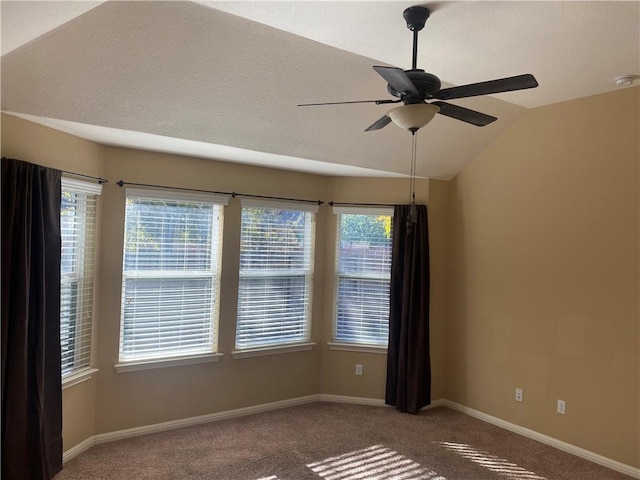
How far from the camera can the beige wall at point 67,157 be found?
2951mm

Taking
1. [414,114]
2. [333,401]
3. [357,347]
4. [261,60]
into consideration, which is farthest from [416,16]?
[333,401]

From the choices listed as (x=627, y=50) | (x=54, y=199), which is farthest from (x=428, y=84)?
(x=54, y=199)

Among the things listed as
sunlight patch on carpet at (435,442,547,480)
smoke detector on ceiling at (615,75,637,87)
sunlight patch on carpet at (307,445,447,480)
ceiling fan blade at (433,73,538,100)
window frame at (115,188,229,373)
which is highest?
smoke detector on ceiling at (615,75,637,87)

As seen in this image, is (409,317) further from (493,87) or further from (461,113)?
(493,87)

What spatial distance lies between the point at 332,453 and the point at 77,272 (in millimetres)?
2410

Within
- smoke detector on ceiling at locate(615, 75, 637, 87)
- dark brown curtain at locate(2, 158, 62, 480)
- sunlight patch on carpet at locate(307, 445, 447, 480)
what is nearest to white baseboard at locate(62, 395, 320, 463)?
dark brown curtain at locate(2, 158, 62, 480)

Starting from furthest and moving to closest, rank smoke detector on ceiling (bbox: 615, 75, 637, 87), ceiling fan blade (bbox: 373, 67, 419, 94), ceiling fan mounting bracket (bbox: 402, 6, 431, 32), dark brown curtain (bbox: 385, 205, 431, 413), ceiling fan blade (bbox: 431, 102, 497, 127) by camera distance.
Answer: dark brown curtain (bbox: 385, 205, 431, 413) → smoke detector on ceiling (bbox: 615, 75, 637, 87) → ceiling fan mounting bracket (bbox: 402, 6, 431, 32) → ceiling fan blade (bbox: 431, 102, 497, 127) → ceiling fan blade (bbox: 373, 67, 419, 94)

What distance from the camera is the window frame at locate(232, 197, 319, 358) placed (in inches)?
176

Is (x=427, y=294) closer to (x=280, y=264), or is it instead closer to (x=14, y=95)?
(x=280, y=264)

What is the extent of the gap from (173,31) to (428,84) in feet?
4.71

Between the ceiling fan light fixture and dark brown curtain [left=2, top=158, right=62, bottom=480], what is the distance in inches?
90.1

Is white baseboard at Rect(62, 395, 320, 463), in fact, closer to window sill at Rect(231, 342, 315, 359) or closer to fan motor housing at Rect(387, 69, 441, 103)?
window sill at Rect(231, 342, 315, 359)

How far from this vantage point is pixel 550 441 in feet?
13.1

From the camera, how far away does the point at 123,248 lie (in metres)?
3.86
